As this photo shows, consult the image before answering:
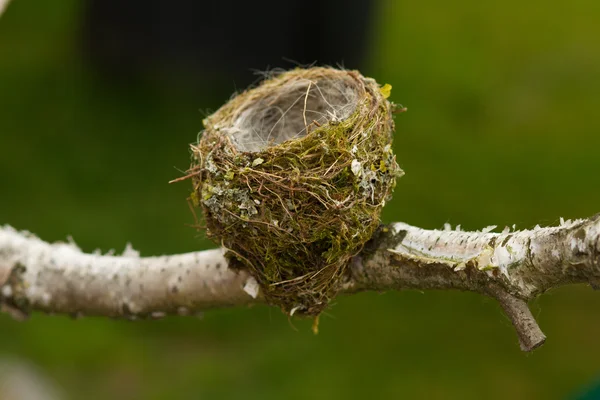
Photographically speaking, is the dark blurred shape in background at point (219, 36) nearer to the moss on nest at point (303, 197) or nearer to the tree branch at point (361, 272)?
the tree branch at point (361, 272)

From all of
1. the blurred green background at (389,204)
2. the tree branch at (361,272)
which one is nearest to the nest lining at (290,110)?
the tree branch at (361,272)

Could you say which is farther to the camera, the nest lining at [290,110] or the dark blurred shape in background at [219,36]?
the dark blurred shape in background at [219,36]

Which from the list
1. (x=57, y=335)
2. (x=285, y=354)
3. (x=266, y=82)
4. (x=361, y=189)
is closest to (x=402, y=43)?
(x=285, y=354)

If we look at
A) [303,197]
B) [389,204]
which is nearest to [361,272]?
[303,197]

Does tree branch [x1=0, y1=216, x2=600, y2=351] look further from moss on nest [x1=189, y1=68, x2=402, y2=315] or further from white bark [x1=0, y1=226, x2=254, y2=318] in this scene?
moss on nest [x1=189, y1=68, x2=402, y2=315]

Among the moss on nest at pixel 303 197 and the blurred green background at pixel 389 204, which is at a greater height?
the moss on nest at pixel 303 197

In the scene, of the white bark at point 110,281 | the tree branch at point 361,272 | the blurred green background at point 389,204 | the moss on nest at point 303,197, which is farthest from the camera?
the blurred green background at point 389,204

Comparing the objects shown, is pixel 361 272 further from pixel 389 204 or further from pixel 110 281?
pixel 389 204
